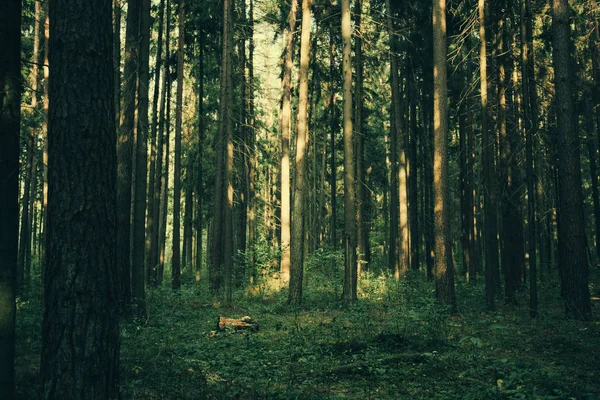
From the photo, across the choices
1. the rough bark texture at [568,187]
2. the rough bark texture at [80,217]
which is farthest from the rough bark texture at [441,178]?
the rough bark texture at [80,217]

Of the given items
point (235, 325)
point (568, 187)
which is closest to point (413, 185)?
point (568, 187)

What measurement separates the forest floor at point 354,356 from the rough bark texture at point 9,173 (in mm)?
878

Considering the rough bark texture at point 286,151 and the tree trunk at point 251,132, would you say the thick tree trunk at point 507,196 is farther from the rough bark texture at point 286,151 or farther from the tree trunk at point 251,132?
the tree trunk at point 251,132

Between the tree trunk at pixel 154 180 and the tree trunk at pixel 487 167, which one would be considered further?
the tree trunk at pixel 154 180

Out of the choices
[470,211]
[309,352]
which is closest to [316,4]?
[470,211]

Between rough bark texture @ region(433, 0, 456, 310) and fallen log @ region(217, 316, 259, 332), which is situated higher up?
rough bark texture @ region(433, 0, 456, 310)

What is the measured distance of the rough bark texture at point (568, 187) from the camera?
37.4 feet

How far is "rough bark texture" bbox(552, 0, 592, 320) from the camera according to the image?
1140 centimetres

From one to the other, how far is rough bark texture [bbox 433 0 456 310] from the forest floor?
109cm

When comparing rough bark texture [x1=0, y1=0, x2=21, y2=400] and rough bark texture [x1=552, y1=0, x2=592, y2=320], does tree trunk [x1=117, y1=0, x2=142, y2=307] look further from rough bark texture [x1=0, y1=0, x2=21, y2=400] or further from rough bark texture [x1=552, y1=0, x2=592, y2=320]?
rough bark texture [x1=552, y1=0, x2=592, y2=320]

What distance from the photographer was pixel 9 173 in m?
5.94

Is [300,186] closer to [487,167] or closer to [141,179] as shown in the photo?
[141,179]

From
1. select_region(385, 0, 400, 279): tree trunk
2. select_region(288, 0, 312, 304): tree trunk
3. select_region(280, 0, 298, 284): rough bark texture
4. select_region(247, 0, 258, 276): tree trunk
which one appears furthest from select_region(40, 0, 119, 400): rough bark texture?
select_region(385, 0, 400, 279): tree trunk

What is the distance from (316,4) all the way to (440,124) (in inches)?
395
